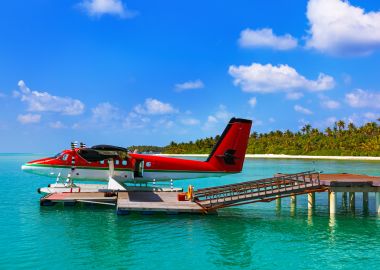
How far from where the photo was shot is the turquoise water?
14.0m

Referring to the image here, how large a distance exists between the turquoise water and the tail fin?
344cm

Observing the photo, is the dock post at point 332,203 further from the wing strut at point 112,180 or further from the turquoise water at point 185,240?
the wing strut at point 112,180

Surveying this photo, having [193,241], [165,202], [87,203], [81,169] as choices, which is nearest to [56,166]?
[81,169]

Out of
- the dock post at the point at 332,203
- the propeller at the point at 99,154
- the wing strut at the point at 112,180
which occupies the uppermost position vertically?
the propeller at the point at 99,154

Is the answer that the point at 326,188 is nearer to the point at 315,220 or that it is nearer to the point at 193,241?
the point at 315,220

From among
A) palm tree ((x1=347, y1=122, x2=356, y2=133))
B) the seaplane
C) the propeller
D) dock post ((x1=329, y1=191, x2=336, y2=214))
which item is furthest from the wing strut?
palm tree ((x1=347, y1=122, x2=356, y2=133))

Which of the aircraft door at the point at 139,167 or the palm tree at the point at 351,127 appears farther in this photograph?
the palm tree at the point at 351,127

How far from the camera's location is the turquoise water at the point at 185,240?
45.9ft

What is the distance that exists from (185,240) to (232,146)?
1075cm

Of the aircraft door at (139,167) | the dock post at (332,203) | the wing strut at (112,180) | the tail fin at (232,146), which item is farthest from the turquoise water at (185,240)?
the tail fin at (232,146)

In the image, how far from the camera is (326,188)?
22453mm

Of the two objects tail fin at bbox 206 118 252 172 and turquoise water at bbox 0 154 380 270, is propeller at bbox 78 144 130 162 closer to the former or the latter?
turquoise water at bbox 0 154 380 270

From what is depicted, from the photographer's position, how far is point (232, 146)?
26.4 m

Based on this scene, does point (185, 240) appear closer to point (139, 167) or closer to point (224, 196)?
point (224, 196)
